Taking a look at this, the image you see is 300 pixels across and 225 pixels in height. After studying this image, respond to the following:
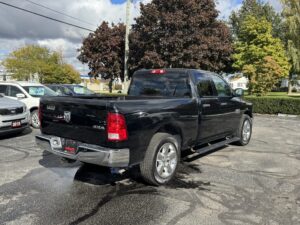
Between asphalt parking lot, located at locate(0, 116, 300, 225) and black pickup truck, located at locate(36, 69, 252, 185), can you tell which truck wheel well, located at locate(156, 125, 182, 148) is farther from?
asphalt parking lot, located at locate(0, 116, 300, 225)

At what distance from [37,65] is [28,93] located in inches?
1822

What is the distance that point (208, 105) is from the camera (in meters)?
6.20

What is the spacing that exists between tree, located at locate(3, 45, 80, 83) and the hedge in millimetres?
43483

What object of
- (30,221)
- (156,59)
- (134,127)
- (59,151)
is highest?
(156,59)

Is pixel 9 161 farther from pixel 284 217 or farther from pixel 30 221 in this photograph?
pixel 284 217

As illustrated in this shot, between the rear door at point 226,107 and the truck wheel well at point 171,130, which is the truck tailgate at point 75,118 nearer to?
the truck wheel well at point 171,130

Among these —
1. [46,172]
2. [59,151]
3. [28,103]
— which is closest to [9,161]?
[46,172]

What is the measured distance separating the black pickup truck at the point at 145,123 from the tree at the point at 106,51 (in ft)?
66.5

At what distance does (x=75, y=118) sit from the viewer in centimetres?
465

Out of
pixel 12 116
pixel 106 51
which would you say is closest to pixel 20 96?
pixel 12 116

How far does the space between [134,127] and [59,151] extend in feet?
4.34

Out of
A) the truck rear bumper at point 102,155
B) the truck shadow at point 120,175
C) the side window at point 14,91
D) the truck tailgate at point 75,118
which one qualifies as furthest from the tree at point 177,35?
the truck rear bumper at point 102,155

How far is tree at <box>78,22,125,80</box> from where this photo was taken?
26453 mm

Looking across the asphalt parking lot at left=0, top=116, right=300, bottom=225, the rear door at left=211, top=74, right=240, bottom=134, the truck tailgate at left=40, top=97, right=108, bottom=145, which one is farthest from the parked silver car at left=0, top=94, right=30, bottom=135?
the rear door at left=211, top=74, right=240, bottom=134
